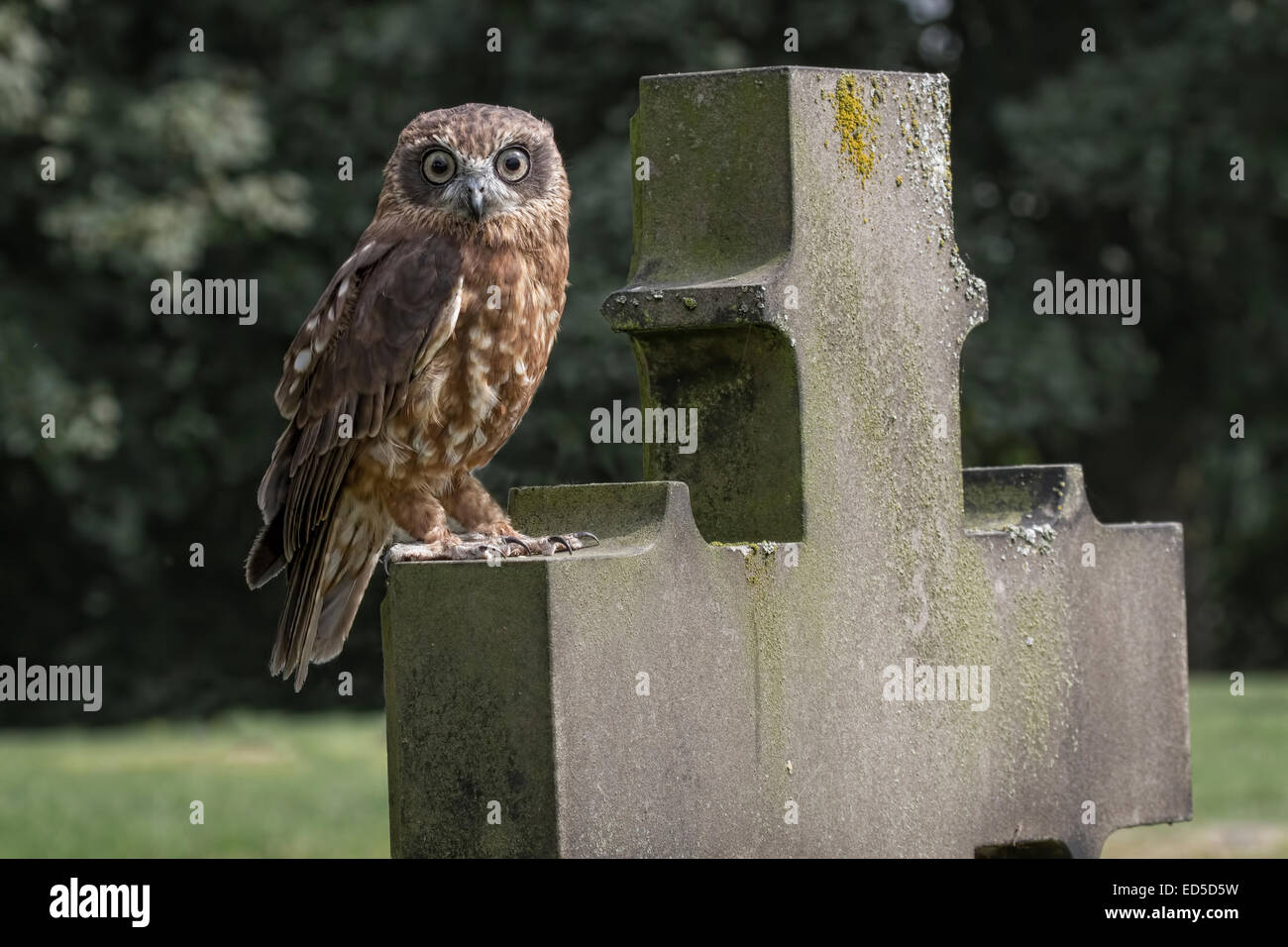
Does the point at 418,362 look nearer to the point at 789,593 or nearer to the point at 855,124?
the point at 789,593

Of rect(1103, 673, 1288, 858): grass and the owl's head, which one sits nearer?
the owl's head

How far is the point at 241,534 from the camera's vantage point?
15062mm

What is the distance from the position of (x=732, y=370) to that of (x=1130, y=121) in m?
9.96

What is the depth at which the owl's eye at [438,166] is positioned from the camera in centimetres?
428

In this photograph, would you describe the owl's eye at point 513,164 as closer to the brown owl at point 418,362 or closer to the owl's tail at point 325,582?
the brown owl at point 418,362

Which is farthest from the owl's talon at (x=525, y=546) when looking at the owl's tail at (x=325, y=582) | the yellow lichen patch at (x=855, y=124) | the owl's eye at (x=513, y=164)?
the yellow lichen patch at (x=855, y=124)

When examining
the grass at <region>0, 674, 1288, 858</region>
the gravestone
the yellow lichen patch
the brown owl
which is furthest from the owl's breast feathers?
the grass at <region>0, 674, 1288, 858</region>

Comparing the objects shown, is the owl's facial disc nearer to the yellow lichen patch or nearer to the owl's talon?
the yellow lichen patch

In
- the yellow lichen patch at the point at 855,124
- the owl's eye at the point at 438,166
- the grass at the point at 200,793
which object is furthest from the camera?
the grass at the point at 200,793

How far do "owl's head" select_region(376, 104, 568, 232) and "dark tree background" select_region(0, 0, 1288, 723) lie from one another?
620 centimetres

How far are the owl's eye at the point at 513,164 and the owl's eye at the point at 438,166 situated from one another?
11cm

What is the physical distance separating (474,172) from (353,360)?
0.51 m

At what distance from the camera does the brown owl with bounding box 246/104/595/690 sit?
4.16 meters
